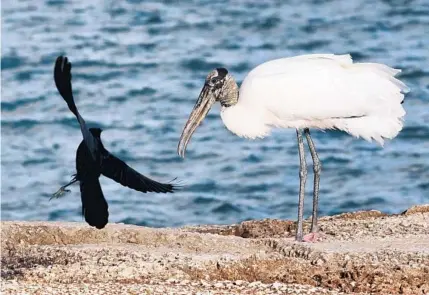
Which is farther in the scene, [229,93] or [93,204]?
[229,93]

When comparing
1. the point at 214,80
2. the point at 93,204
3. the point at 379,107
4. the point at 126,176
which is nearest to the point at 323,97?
the point at 379,107

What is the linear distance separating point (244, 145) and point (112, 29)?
599 cm

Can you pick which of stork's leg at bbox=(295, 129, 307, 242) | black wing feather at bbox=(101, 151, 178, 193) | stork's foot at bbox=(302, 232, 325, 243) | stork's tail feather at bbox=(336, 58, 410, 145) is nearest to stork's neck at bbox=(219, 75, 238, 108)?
stork's leg at bbox=(295, 129, 307, 242)

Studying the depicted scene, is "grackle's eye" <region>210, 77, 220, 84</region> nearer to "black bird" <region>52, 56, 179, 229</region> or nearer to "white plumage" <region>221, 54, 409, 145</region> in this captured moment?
"white plumage" <region>221, 54, 409, 145</region>

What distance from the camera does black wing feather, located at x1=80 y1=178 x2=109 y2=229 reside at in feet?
27.0

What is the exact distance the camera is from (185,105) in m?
18.6

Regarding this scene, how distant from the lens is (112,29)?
908 inches

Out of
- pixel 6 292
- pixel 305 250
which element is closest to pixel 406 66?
pixel 305 250

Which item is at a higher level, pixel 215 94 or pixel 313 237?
pixel 215 94

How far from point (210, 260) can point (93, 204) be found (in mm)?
829

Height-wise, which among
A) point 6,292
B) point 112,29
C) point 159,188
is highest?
point 112,29

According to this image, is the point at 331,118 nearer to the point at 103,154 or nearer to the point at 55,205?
the point at 103,154

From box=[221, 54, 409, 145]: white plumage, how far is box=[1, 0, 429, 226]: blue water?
15.6ft

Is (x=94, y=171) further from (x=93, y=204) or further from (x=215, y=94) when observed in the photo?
(x=215, y=94)
